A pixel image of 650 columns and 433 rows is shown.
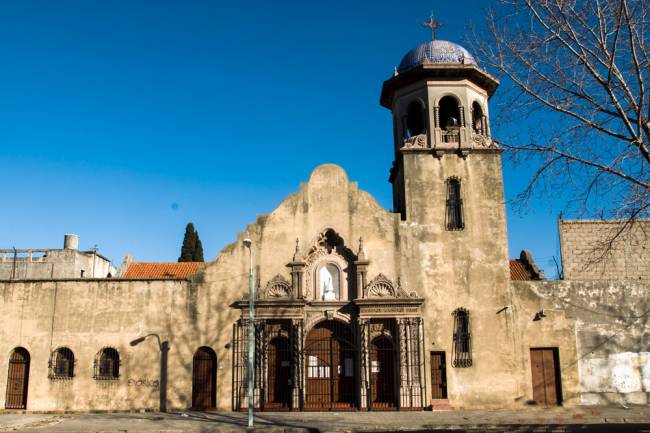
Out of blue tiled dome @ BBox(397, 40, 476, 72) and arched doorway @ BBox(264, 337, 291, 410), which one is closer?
arched doorway @ BBox(264, 337, 291, 410)

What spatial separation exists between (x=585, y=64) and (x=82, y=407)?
805 inches

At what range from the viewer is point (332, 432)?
1742 cm

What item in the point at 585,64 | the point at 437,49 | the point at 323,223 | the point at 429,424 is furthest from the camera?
the point at 437,49

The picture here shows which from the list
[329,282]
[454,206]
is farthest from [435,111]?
[329,282]

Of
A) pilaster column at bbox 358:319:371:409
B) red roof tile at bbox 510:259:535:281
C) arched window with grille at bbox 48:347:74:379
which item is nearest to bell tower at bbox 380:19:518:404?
pilaster column at bbox 358:319:371:409

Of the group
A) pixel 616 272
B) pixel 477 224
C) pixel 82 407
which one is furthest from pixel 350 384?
pixel 616 272

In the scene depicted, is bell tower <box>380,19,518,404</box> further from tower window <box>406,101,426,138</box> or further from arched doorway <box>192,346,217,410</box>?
arched doorway <box>192,346,217,410</box>

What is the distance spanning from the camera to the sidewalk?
707 inches

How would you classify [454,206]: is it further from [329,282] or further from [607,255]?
[607,255]

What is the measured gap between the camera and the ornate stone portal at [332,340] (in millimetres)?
22297

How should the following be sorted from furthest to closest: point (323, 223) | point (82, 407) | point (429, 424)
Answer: point (323, 223), point (82, 407), point (429, 424)

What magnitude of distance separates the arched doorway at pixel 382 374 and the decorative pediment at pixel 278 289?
3829 mm

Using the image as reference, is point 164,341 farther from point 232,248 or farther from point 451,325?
point 451,325

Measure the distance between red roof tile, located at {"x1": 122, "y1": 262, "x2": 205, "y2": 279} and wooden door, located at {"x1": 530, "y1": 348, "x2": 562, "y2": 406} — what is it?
77.8 ft
